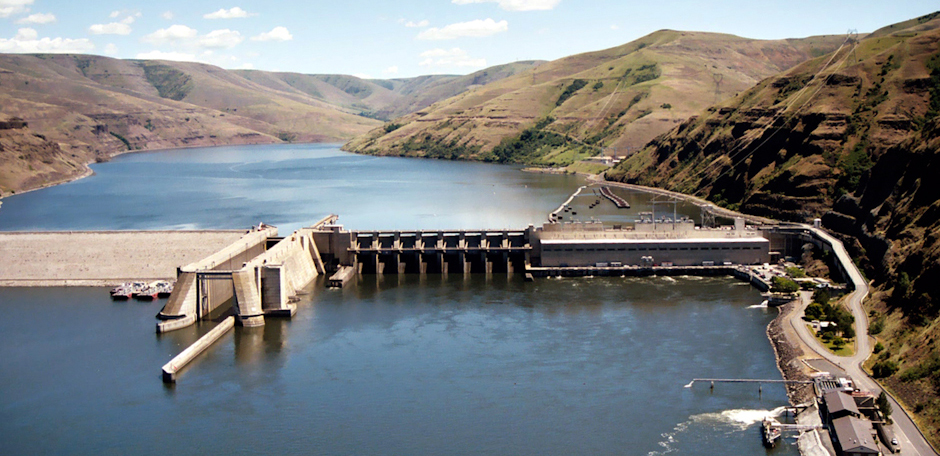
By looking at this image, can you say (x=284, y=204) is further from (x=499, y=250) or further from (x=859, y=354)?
(x=859, y=354)

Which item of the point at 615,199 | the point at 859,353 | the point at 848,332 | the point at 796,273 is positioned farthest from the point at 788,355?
the point at 615,199

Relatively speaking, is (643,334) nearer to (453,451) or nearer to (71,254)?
(453,451)

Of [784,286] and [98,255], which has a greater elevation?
[98,255]

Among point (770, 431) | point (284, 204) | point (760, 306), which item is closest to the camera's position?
point (770, 431)

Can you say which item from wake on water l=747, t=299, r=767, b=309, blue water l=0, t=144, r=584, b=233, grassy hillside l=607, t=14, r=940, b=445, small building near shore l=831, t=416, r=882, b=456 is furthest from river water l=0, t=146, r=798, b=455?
blue water l=0, t=144, r=584, b=233

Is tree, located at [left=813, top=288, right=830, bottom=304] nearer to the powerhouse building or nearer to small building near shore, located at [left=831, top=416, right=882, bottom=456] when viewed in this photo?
the powerhouse building

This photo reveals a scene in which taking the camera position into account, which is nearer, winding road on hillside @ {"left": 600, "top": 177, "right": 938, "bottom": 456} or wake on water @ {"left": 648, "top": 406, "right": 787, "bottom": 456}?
winding road on hillside @ {"left": 600, "top": 177, "right": 938, "bottom": 456}
